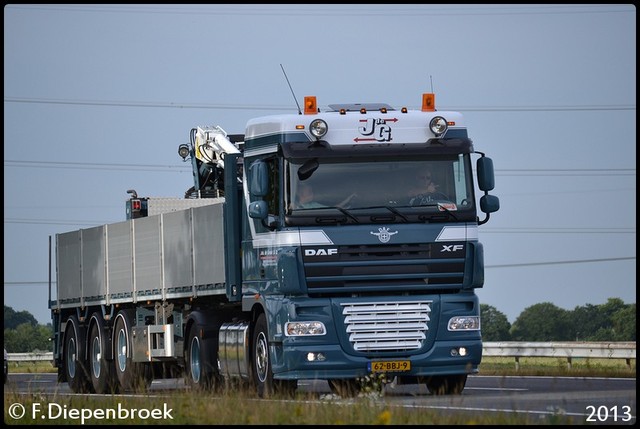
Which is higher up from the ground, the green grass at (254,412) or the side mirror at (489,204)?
the side mirror at (489,204)

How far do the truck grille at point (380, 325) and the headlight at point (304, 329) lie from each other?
14.0 inches

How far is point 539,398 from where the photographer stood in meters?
21.7

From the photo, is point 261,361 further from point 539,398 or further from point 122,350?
point 122,350

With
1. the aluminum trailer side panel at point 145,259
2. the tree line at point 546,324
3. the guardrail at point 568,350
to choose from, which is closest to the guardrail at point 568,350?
the guardrail at point 568,350

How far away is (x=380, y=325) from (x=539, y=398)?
245cm

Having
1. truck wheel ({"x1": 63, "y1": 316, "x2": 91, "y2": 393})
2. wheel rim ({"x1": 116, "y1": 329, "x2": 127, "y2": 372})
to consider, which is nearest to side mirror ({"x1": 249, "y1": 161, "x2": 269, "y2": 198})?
wheel rim ({"x1": 116, "y1": 329, "x2": 127, "y2": 372})

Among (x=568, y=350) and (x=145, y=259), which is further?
(x=568, y=350)

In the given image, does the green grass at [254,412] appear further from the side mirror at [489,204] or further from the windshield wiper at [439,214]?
the side mirror at [489,204]

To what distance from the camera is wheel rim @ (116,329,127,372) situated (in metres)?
29.9

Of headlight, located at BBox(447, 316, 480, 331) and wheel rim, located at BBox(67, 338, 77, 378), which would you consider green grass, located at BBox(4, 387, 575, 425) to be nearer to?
headlight, located at BBox(447, 316, 480, 331)

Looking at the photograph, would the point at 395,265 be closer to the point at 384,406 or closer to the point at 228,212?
the point at 228,212

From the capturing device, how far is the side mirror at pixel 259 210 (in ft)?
74.3

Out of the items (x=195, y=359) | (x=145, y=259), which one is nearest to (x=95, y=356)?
(x=145, y=259)

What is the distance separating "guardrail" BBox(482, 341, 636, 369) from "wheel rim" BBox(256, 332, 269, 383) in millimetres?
10970
